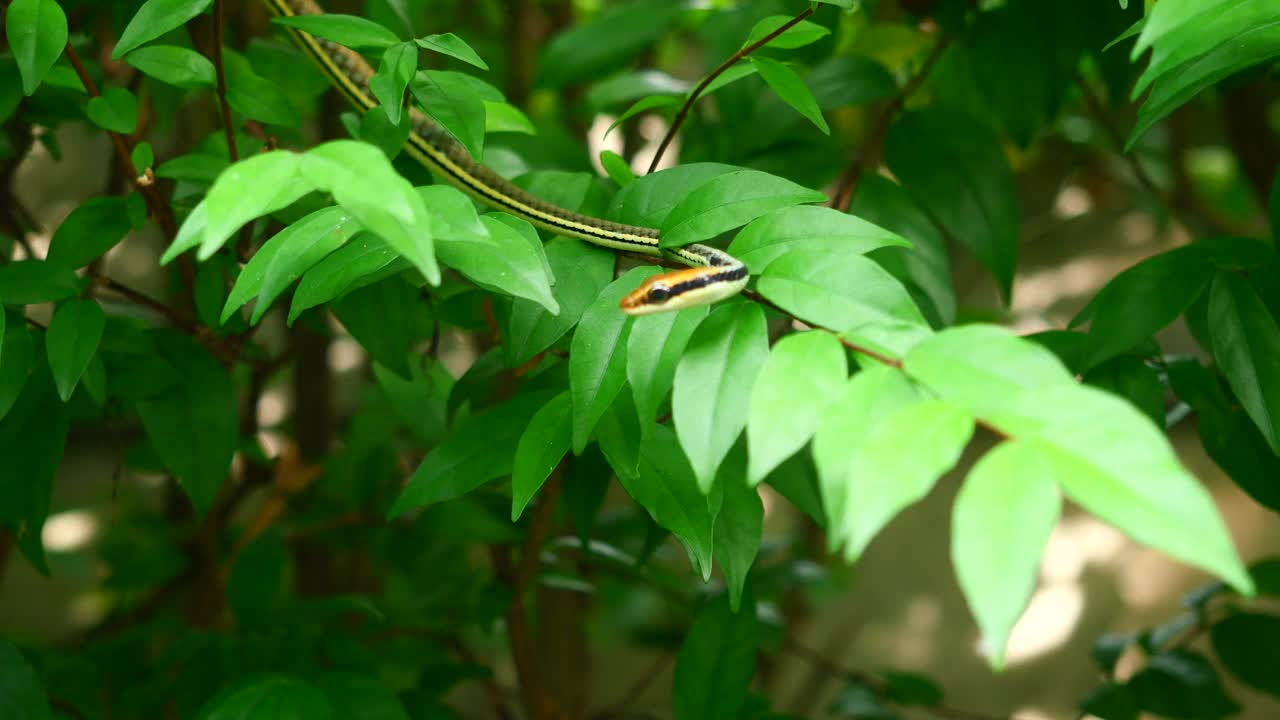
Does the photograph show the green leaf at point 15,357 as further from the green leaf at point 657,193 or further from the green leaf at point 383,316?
the green leaf at point 657,193

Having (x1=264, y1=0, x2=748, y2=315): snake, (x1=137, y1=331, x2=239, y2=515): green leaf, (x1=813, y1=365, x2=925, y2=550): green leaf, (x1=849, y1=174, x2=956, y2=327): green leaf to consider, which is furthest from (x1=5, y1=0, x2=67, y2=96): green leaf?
(x1=849, y1=174, x2=956, y2=327): green leaf

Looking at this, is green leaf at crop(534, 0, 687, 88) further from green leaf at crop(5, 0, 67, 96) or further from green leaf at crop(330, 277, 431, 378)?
green leaf at crop(5, 0, 67, 96)

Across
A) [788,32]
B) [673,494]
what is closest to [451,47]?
[788,32]

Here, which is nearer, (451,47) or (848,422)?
(848,422)

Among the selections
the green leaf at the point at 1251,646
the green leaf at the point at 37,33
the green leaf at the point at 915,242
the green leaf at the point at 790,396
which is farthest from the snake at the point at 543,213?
the green leaf at the point at 1251,646

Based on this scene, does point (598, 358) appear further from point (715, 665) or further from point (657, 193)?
point (715, 665)

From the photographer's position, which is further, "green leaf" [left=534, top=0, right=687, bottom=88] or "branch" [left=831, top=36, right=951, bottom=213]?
"green leaf" [left=534, top=0, right=687, bottom=88]

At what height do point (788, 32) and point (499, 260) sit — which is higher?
point (788, 32)
